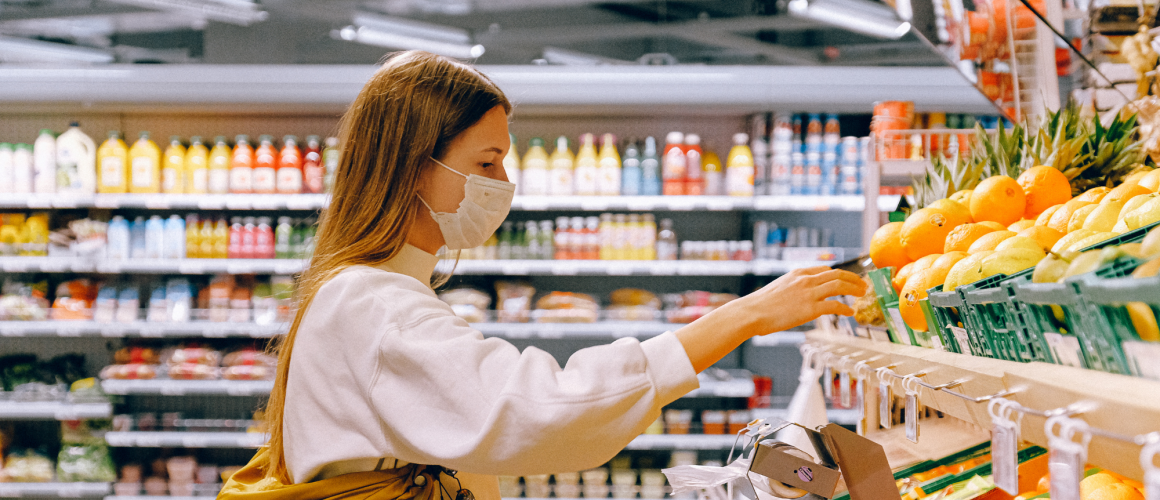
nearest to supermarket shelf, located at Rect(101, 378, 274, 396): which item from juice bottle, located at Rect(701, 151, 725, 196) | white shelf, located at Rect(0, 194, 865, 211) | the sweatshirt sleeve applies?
white shelf, located at Rect(0, 194, 865, 211)

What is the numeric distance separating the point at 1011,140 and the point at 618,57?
3495 millimetres

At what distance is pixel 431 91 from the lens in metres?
0.96

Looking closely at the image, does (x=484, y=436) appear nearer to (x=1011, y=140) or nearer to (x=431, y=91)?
(x=431, y=91)

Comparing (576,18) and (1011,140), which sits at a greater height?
(576,18)

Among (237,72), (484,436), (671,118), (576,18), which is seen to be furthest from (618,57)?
(484,436)

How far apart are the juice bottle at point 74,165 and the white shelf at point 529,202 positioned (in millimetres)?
61

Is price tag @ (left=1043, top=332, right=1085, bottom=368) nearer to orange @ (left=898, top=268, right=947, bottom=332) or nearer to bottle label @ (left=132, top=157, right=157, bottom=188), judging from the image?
orange @ (left=898, top=268, right=947, bottom=332)

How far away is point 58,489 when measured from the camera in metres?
3.54

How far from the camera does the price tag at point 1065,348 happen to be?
57 centimetres

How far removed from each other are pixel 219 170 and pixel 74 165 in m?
0.72

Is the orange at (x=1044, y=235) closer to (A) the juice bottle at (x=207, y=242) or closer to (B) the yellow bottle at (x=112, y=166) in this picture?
(A) the juice bottle at (x=207, y=242)

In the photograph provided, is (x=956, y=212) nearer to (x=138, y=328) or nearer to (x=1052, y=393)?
(x=1052, y=393)

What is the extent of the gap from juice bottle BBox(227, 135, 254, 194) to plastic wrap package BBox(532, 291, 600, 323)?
1.57 m

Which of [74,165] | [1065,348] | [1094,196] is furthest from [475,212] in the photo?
[74,165]
